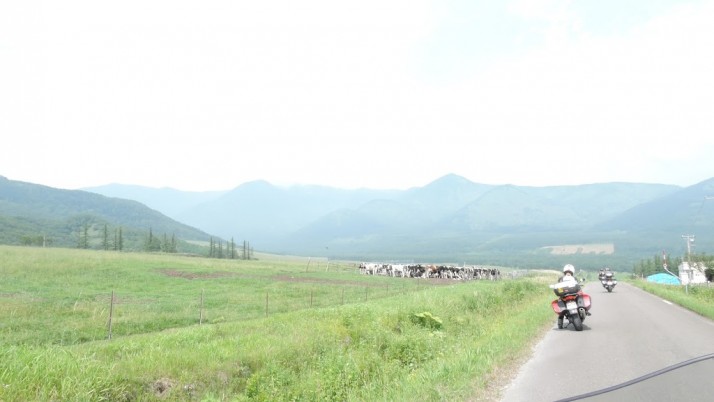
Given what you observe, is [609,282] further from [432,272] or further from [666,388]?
[432,272]

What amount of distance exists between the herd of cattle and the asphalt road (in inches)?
2110

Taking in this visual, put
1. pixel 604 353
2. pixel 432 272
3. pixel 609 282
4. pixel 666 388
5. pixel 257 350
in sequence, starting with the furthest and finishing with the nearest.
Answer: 1. pixel 432 272
2. pixel 609 282
3. pixel 257 350
4. pixel 604 353
5. pixel 666 388

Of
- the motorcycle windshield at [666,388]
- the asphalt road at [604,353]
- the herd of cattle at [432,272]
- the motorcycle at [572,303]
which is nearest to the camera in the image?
the motorcycle windshield at [666,388]

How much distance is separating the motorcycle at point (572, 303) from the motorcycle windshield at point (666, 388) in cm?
613

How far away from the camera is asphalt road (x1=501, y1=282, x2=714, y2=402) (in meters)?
7.95

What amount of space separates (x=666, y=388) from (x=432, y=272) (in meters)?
65.2

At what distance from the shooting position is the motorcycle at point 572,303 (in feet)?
48.3

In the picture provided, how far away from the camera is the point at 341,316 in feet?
51.2

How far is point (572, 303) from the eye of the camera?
1485cm

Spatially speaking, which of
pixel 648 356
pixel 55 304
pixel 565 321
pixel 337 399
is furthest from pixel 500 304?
pixel 55 304

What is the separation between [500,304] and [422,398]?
1629cm

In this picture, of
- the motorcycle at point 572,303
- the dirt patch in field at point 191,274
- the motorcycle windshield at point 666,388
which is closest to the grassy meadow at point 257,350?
the motorcycle at point 572,303

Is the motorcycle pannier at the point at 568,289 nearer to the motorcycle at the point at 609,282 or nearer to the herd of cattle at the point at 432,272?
the motorcycle at the point at 609,282

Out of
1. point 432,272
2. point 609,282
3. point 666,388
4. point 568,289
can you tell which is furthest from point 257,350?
point 432,272
